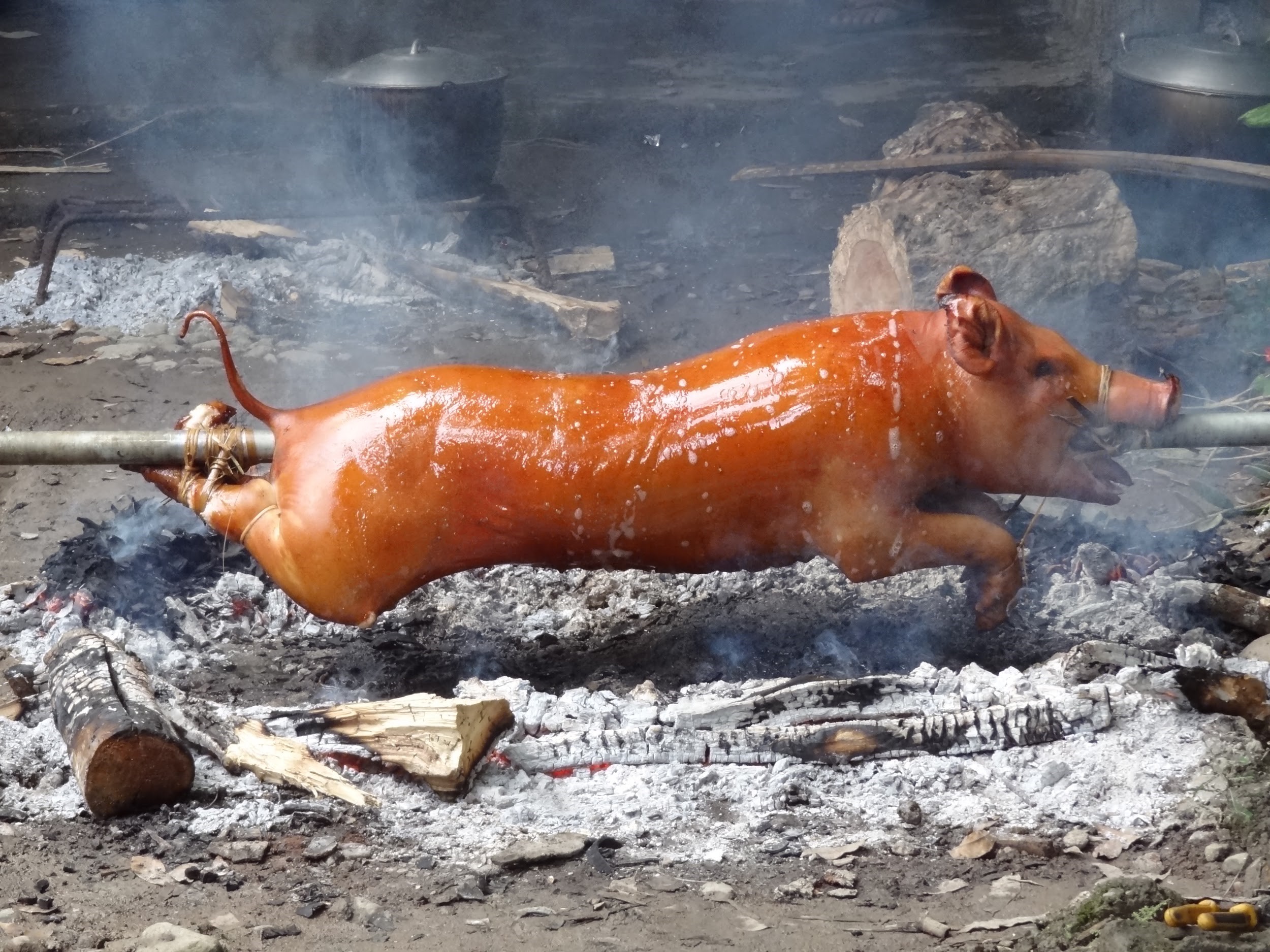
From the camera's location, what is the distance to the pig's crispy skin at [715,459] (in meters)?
3.58

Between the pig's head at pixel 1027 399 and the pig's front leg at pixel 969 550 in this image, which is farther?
the pig's front leg at pixel 969 550

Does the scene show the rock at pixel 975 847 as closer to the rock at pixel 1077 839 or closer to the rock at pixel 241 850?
the rock at pixel 1077 839

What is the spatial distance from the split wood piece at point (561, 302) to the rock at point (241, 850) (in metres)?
4.70

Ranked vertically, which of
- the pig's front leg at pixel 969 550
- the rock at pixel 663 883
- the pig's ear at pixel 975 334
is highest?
the pig's ear at pixel 975 334

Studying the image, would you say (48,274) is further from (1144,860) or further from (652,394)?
(1144,860)

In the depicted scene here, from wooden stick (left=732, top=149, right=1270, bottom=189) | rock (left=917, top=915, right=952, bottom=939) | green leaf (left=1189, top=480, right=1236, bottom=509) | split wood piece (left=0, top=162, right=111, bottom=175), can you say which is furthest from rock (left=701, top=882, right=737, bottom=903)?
split wood piece (left=0, top=162, right=111, bottom=175)

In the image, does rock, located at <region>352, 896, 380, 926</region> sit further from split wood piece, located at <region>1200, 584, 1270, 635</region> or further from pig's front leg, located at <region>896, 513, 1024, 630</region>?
split wood piece, located at <region>1200, 584, 1270, 635</region>

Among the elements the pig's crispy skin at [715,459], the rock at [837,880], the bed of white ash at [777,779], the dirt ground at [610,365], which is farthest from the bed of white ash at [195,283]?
the rock at [837,880]

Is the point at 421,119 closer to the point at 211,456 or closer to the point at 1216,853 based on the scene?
the point at 211,456

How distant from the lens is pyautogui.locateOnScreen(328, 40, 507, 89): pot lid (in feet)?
26.8

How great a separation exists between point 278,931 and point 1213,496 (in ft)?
14.0

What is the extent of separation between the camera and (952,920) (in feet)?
9.34

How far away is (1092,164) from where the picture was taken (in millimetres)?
7770

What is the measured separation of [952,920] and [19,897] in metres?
2.17
